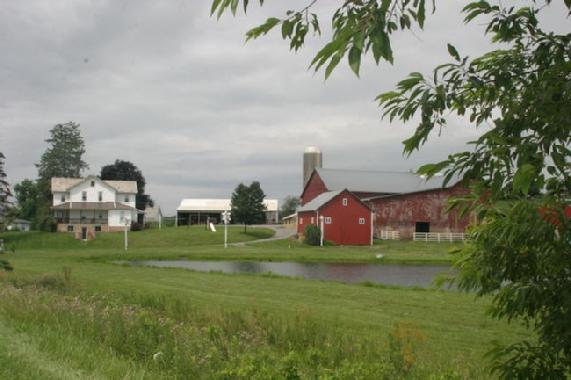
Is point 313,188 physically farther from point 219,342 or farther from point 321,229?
point 219,342

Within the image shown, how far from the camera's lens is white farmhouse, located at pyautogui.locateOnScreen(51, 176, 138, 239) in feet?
246

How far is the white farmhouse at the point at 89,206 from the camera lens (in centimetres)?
7512

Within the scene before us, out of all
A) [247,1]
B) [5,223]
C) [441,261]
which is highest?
[247,1]

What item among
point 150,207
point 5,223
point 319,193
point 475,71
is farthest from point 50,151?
point 475,71

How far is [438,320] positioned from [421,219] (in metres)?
48.3

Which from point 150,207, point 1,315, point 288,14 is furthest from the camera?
point 150,207

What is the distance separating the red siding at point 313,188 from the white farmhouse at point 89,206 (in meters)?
22.0

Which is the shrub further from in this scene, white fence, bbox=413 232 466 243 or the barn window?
the barn window

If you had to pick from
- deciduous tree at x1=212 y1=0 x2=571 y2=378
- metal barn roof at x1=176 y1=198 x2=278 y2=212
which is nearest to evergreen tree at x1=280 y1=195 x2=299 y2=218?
metal barn roof at x1=176 y1=198 x2=278 y2=212

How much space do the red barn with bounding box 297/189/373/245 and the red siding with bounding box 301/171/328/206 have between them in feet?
34.8

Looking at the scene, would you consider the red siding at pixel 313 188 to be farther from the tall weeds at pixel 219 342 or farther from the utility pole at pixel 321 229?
the tall weeds at pixel 219 342

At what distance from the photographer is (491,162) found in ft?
12.6

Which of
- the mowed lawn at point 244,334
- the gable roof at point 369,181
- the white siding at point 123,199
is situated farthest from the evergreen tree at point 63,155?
the mowed lawn at point 244,334

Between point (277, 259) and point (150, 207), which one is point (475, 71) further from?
point (150, 207)
